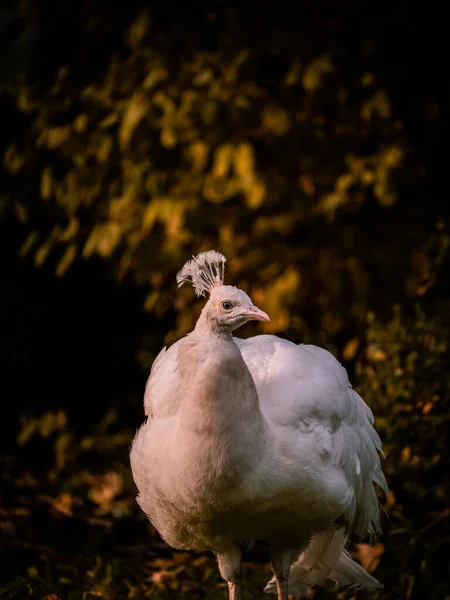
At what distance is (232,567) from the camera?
3.32 meters

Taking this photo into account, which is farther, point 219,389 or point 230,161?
point 230,161

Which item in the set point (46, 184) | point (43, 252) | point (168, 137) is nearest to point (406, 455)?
point (168, 137)

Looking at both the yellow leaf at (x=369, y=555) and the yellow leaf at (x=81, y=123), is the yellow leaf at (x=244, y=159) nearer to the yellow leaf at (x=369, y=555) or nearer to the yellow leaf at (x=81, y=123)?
the yellow leaf at (x=81, y=123)

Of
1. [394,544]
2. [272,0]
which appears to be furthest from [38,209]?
[394,544]

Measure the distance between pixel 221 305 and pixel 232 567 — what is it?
100cm

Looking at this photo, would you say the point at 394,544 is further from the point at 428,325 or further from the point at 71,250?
the point at 71,250

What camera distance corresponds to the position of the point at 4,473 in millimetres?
6141

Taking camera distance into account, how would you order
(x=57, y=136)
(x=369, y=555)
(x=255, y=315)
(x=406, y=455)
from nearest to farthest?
(x=255, y=315) → (x=406, y=455) → (x=369, y=555) → (x=57, y=136)

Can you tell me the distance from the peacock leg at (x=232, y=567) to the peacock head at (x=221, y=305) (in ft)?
2.73

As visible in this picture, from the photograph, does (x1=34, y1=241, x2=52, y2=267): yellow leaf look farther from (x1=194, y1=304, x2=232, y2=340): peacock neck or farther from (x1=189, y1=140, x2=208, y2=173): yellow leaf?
(x1=194, y1=304, x2=232, y2=340): peacock neck

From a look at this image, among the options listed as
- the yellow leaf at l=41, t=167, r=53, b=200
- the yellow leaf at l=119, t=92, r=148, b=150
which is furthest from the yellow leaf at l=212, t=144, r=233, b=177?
the yellow leaf at l=41, t=167, r=53, b=200

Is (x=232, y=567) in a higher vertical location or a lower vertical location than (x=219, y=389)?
lower

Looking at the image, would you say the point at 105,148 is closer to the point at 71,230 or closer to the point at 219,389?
the point at 71,230

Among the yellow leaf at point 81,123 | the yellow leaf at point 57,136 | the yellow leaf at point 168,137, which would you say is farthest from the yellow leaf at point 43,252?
the yellow leaf at point 168,137
